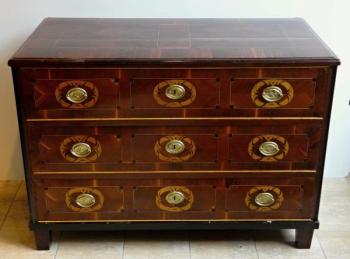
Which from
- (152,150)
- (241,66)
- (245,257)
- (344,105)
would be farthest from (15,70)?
(344,105)

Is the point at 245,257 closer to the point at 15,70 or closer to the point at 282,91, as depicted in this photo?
the point at 282,91

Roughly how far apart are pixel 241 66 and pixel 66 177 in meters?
0.68

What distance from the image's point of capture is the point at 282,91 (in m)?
1.76

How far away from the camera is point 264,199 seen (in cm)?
194

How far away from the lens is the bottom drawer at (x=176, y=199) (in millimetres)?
1917

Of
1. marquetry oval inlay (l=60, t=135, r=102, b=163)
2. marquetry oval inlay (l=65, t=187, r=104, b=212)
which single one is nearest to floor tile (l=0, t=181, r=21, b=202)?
marquetry oval inlay (l=65, t=187, r=104, b=212)

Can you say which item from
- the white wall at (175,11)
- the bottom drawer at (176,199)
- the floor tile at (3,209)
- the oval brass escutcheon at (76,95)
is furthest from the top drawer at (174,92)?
the floor tile at (3,209)

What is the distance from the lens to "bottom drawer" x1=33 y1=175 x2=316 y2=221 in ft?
6.29

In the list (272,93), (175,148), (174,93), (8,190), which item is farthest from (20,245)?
(272,93)

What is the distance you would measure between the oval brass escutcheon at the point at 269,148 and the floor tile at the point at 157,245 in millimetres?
471

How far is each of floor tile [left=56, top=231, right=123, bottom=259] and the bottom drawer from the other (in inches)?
5.5

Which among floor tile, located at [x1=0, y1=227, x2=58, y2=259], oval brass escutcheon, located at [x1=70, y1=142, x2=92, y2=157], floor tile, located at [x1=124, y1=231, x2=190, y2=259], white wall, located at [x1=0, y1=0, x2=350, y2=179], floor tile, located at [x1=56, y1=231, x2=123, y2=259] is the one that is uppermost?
white wall, located at [x1=0, y1=0, x2=350, y2=179]

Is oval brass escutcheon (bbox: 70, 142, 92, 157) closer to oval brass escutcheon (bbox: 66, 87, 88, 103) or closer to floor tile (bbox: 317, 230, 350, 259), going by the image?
oval brass escutcheon (bbox: 66, 87, 88, 103)

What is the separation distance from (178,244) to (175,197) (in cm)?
23
